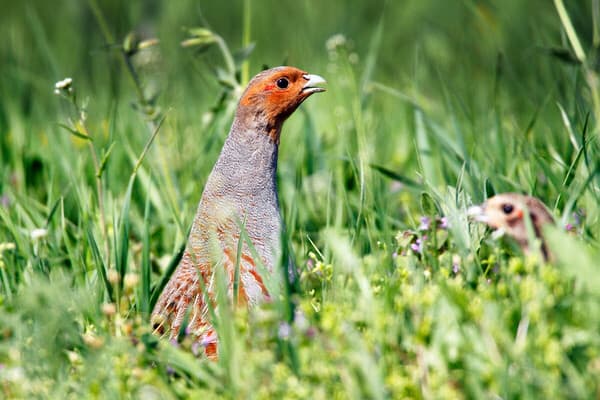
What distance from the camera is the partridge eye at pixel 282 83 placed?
3641 millimetres

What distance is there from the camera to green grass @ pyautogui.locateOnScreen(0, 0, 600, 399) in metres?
2.21

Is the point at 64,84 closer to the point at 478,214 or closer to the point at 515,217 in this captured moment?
the point at 478,214

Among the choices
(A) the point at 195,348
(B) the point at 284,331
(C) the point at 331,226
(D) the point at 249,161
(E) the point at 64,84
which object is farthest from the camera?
(C) the point at 331,226

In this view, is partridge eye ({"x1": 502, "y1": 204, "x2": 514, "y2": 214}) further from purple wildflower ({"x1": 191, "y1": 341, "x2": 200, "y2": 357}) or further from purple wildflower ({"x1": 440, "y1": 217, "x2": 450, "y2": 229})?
purple wildflower ({"x1": 191, "y1": 341, "x2": 200, "y2": 357})

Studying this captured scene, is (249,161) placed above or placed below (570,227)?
above

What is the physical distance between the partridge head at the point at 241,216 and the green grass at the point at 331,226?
14 cm

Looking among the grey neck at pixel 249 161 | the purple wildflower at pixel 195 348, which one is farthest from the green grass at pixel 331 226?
the grey neck at pixel 249 161

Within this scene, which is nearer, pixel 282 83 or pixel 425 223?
pixel 425 223

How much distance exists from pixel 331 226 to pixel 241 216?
24.9 inches

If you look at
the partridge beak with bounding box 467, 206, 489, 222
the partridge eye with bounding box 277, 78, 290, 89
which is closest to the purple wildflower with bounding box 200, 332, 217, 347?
the partridge beak with bounding box 467, 206, 489, 222

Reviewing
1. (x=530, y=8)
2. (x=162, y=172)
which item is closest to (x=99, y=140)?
(x=162, y=172)

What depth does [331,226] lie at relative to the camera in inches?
152

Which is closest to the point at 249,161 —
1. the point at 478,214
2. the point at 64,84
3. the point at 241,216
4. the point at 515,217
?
the point at 241,216

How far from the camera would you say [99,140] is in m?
4.97
